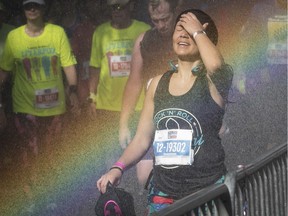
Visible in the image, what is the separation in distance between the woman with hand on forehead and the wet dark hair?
0.04 metres

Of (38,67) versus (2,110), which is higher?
(38,67)

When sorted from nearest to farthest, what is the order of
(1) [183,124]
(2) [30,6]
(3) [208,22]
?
(2) [30,6] < (1) [183,124] < (3) [208,22]

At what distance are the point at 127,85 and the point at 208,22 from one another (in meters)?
0.77

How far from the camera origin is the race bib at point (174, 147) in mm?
6000

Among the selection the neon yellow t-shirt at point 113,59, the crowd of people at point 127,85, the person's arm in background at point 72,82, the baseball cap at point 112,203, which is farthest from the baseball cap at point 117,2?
the baseball cap at point 112,203

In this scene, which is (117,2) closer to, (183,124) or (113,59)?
(113,59)

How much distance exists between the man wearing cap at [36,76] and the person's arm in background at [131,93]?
0.39 metres

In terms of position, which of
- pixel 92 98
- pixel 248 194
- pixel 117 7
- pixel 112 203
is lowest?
pixel 112 203

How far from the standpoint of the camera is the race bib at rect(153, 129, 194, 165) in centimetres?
600

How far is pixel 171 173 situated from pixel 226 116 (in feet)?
2.07

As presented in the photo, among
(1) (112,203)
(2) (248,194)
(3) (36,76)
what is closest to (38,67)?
(3) (36,76)

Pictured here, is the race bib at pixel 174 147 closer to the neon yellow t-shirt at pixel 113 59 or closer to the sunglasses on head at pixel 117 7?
the neon yellow t-shirt at pixel 113 59

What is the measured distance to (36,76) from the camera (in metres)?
5.83

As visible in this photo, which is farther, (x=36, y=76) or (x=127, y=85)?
(x=127, y=85)
